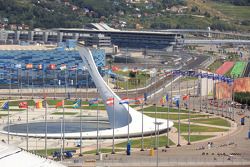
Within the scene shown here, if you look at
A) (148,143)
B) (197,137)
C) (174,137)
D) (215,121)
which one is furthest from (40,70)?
(148,143)

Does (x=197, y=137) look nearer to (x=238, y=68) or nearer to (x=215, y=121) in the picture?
(x=215, y=121)

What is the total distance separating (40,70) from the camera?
5615 inches

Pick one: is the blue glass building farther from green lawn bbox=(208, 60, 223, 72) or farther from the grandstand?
green lawn bbox=(208, 60, 223, 72)

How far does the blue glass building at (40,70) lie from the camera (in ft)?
463

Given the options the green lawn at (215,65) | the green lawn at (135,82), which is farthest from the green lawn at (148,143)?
the green lawn at (215,65)

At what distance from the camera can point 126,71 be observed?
16375 cm

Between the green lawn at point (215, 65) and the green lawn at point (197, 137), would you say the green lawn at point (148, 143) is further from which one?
the green lawn at point (215, 65)

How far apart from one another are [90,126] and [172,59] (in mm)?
100285

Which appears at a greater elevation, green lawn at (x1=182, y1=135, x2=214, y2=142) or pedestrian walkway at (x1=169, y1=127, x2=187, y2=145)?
pedestrian walkway at (x1=169, y1=127, x2=187, y2=145)

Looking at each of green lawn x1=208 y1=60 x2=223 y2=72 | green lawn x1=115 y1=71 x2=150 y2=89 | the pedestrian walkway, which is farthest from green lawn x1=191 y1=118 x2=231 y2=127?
green lawn x1=208 y1=60 x2=223 y2=72

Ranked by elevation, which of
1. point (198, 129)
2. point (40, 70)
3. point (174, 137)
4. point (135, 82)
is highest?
point (40, 70)

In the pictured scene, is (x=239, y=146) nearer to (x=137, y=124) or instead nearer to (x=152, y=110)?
(x=137, y=124)

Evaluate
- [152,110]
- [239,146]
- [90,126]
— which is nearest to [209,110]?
[152,110]

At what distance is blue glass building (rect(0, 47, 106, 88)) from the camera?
14125 centimetres
